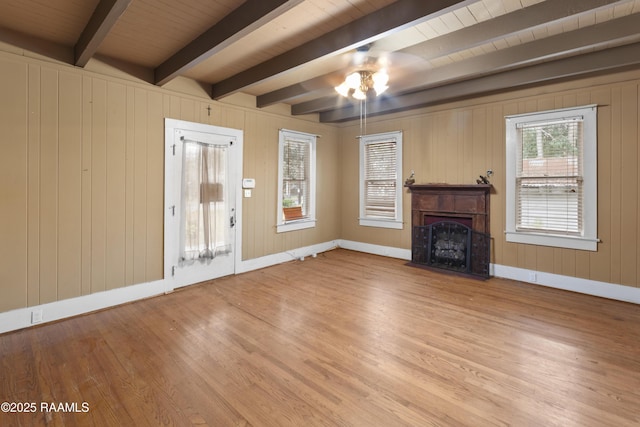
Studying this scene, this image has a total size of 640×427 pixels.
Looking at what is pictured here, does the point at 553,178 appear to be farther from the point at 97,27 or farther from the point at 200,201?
the point at 97,27

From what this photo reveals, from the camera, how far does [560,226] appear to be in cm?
413

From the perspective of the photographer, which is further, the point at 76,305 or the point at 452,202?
the point at 452,202

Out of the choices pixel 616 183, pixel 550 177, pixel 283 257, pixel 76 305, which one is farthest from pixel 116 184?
pixel 616 183

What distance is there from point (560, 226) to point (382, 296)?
8.80ft

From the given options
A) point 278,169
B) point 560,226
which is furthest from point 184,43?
point 560,226

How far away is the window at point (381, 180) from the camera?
225 inches

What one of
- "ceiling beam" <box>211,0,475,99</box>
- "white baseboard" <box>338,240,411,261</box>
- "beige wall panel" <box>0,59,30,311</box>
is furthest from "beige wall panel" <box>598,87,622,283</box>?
"beige wall panel" <box>0,59,30,311</box>

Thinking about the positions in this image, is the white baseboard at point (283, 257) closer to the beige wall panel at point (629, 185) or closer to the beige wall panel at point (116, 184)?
the beige wall panel at point (116, 184)

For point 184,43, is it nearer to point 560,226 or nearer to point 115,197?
point 115,197

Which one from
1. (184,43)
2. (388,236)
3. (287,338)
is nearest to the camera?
(287,338)

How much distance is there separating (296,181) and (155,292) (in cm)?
304

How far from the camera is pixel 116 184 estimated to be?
3.52 metres

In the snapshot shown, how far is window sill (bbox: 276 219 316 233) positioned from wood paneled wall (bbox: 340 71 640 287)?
3.70 feet

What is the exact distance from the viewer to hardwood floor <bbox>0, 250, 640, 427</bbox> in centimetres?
186
